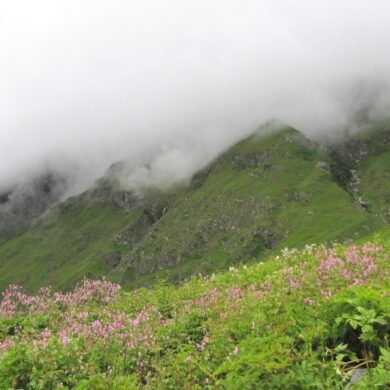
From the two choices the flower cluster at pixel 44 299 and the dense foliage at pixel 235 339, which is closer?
the dense foliage at pixel 235 339

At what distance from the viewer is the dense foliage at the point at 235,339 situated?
23.1ft

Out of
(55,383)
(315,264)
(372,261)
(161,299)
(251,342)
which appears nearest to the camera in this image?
(251,342)

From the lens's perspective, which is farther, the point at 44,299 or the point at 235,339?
the point at 44,299

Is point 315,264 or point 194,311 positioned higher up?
point 194,311

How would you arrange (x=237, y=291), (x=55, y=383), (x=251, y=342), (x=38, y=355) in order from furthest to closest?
(x=237, y=291) → (x=38, y=355) → (x=55, y=383) → (x=251, y=342)

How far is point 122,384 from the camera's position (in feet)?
26.2

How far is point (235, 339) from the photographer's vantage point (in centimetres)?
906

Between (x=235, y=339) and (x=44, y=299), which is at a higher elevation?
(x=235, y=339)

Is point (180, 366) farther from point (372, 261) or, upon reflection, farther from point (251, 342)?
point (372, 261)

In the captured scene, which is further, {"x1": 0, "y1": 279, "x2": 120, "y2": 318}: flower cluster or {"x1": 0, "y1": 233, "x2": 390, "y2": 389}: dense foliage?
{"x1": 0, "y1": 279, "x2": 120, "y2": 318}: flower cluster

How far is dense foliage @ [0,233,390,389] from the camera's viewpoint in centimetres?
704

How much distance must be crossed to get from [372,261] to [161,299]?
6319 millimetres

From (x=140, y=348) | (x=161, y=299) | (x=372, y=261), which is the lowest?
(x=161, y=299)

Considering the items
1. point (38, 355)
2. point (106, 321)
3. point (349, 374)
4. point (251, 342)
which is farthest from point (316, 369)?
point (106, 321)
